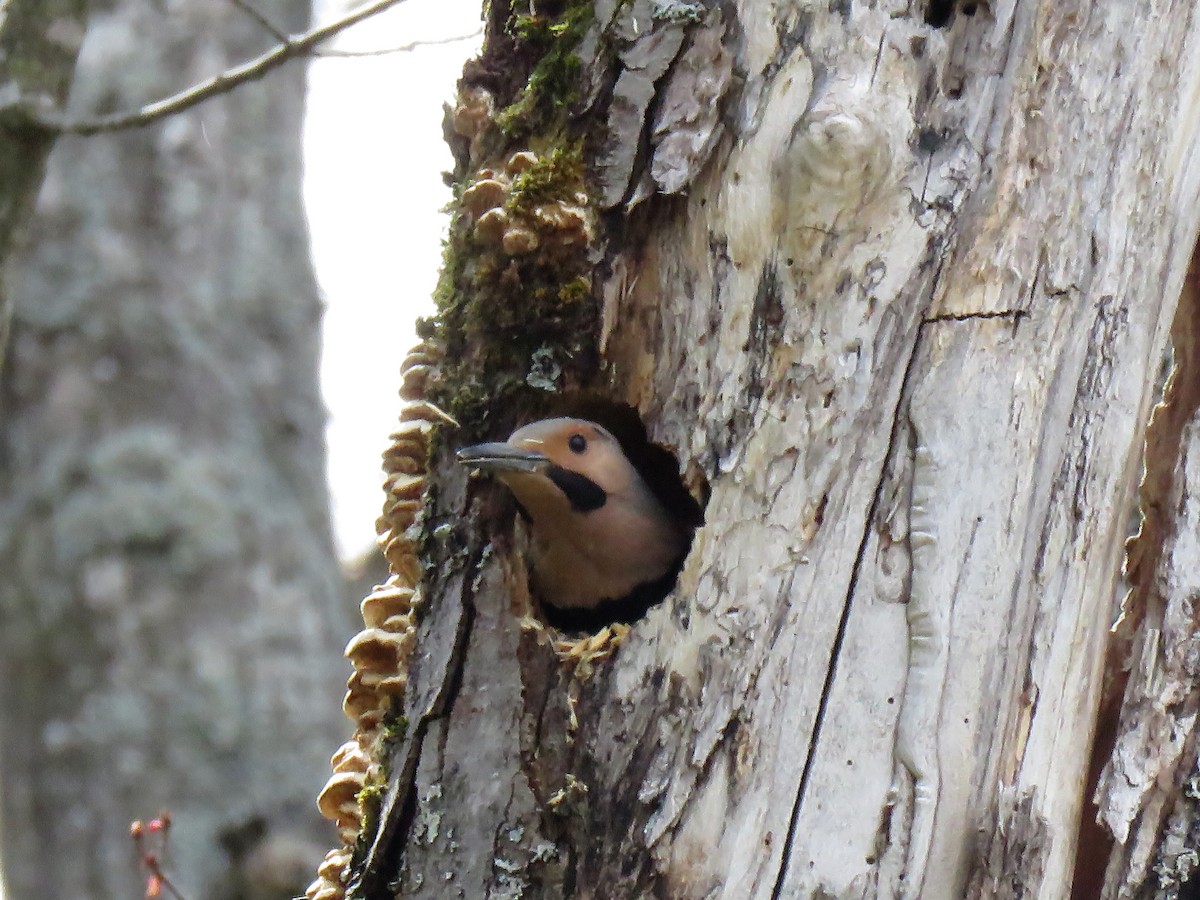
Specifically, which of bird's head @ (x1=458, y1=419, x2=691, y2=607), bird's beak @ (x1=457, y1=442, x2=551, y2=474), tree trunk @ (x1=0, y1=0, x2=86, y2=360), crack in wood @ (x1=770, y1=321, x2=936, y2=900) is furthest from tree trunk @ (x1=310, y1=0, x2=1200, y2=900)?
tree trunk @ (x1=0, y1=0, x2=86, y2=360)

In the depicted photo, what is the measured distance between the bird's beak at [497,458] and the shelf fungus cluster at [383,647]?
0.46 ft

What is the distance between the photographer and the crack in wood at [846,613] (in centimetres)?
248

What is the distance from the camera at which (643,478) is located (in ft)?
14.5

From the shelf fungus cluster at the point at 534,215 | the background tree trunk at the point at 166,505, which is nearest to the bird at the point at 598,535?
the shelf fungus cluster at the point at 534,215

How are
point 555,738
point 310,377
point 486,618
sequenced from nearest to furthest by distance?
point 555,738 → point 486,618 → point 310,377

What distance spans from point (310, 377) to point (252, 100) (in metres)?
1.37

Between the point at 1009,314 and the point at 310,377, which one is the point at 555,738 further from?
the point at 310,377

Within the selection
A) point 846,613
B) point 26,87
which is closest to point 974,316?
point 846,613

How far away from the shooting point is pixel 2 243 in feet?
9.98

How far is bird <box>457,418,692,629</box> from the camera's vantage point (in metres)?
3.74

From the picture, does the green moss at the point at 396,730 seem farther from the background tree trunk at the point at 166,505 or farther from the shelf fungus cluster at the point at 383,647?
the background tree trunk at the point at 166,505

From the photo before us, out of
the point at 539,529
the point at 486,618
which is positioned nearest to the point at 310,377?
the point at 539,529

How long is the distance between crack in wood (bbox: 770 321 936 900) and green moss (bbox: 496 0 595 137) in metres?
0.92

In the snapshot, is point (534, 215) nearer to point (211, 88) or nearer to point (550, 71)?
point (550, 71)
